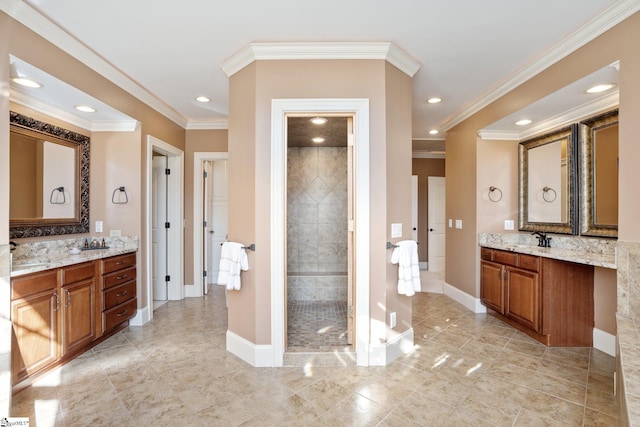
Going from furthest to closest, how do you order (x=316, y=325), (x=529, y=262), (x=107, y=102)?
(x=316, y=325) < (x=529, y=262) < (x=107, y=102)

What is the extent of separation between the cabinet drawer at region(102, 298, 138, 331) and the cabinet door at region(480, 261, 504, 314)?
412 cm

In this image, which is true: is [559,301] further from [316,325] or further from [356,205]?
[316,325]

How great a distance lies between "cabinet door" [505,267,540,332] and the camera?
2.97 metres

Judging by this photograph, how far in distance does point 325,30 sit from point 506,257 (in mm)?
2970

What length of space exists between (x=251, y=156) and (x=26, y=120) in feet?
6.60

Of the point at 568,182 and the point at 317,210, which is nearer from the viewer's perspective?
the point at 568,182

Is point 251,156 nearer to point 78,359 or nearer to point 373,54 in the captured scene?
point 373,54

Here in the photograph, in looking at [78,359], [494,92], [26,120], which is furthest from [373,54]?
[78,359]

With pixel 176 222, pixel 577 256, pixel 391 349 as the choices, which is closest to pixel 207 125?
pixel 176 222

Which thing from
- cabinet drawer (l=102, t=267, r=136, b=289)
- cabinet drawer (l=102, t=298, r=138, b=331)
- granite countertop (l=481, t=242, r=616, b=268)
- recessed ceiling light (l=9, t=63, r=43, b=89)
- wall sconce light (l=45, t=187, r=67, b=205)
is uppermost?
recessed ceiling light (l=9, t=63, r=43, b=89)

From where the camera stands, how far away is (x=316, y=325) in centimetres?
332

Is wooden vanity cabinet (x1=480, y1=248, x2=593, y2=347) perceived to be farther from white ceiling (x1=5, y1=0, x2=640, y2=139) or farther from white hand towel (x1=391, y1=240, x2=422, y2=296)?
white ceiling (x1=5, y1=0, x2=640, y2=139)

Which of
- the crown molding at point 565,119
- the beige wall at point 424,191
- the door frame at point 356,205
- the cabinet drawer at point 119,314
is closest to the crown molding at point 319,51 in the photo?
the door frame at point 356,205

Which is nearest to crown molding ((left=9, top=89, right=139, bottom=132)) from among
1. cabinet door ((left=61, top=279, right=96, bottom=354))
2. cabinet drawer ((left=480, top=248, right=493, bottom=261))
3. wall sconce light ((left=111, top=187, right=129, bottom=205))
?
wall sconce light ((left=111, top=187, right=129, bottom=205))
